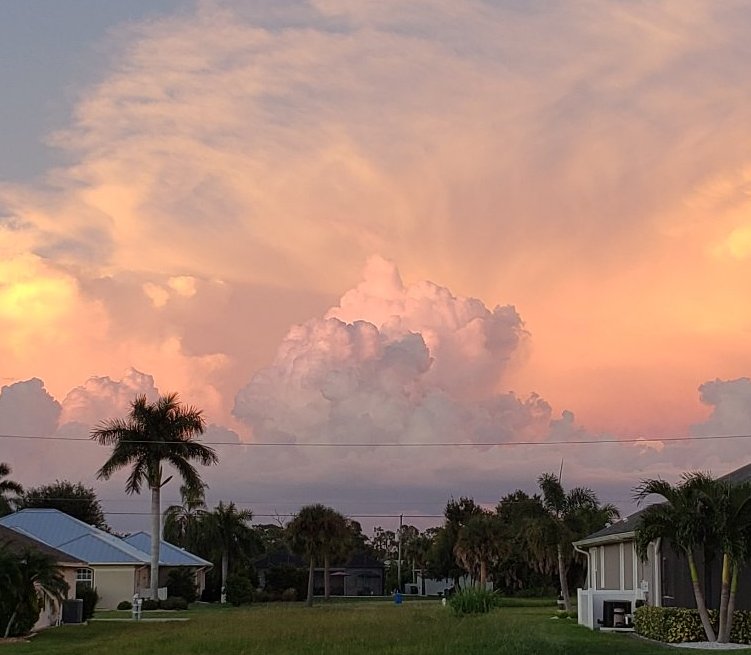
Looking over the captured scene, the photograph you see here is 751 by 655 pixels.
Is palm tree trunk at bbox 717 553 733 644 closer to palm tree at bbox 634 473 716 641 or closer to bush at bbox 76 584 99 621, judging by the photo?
palm tree at bbox 634 473 716 641

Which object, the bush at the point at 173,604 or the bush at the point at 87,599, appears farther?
the bush at the point at 173,604

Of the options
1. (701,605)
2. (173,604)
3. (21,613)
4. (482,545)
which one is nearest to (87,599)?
(173,604)

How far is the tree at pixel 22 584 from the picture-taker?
34.5 meters

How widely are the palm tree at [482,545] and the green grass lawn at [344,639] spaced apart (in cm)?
3021

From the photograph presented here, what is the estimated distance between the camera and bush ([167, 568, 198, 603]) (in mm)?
69875

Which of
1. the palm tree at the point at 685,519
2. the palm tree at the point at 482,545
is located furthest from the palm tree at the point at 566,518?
the palm tree at the point at 685,519

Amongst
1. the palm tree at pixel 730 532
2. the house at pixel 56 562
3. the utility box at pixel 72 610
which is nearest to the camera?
the palm tree at pixel 730 532

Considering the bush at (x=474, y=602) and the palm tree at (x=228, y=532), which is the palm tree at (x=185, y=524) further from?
the bush at (x=474, y=602)

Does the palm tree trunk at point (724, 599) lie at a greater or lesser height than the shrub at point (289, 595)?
greater

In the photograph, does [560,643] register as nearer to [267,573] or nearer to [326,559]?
[326,559]

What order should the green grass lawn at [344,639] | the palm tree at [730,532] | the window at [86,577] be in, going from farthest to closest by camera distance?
1. the window at [86,577]
2. the palm tree at [730,532]
3. the green grass lawn at [344,639]

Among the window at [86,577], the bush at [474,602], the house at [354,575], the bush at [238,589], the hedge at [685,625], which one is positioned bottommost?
the house at [354,575]

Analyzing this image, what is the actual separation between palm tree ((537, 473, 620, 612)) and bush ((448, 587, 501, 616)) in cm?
551

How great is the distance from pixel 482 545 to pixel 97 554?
76.8 ft
